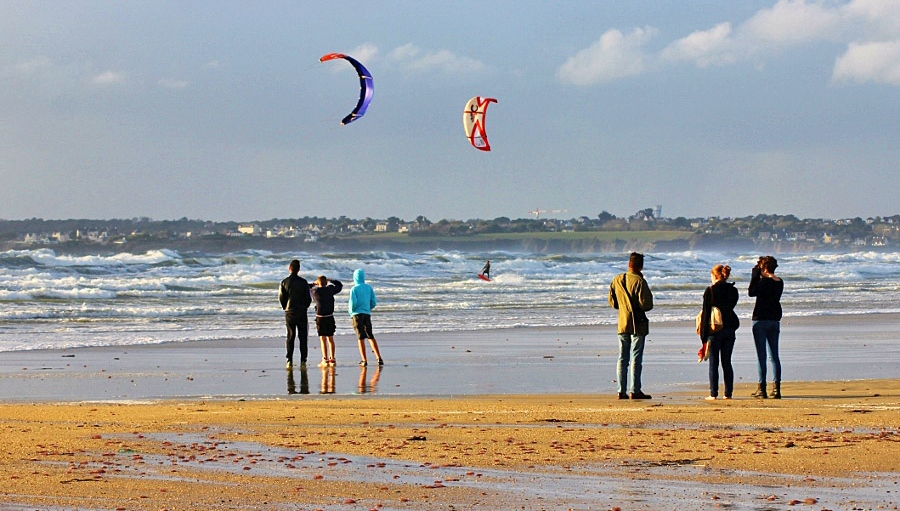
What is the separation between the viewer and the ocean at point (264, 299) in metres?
23.3

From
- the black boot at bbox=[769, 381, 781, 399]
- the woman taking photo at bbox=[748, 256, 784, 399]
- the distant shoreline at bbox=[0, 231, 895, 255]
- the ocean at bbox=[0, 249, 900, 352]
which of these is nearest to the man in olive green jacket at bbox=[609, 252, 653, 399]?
the woman taking photo at bbox=[748, 256, 784, 399]

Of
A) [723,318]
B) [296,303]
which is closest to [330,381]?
[296,303]

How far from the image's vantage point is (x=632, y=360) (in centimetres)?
1208

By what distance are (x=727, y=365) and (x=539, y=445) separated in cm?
394

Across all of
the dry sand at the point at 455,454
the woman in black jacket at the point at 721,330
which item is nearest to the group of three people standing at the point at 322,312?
the dry sand at the point at 455,454

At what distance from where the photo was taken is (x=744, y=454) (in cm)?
809

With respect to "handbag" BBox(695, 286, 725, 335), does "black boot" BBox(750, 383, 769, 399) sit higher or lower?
lower

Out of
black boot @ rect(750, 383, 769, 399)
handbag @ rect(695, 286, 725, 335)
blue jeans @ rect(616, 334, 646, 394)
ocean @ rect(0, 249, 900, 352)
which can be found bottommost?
ocean @ rect(0, 249, 900, 352)

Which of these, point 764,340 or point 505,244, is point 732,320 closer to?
point 764,340

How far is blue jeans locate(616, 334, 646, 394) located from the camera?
12.0m

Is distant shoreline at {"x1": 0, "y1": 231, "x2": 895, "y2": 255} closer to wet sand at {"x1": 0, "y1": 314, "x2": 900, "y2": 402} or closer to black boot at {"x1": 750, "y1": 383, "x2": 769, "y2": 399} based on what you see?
wet sand at {"x1": 0, "y1": 314, "x2": 900, "y2": 402}

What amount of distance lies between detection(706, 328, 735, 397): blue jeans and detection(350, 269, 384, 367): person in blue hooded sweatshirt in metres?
5.02

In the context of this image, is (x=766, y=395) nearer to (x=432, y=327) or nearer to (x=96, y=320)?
(x=432, y=327)

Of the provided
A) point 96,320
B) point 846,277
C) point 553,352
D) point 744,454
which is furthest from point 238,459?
point 846,277
